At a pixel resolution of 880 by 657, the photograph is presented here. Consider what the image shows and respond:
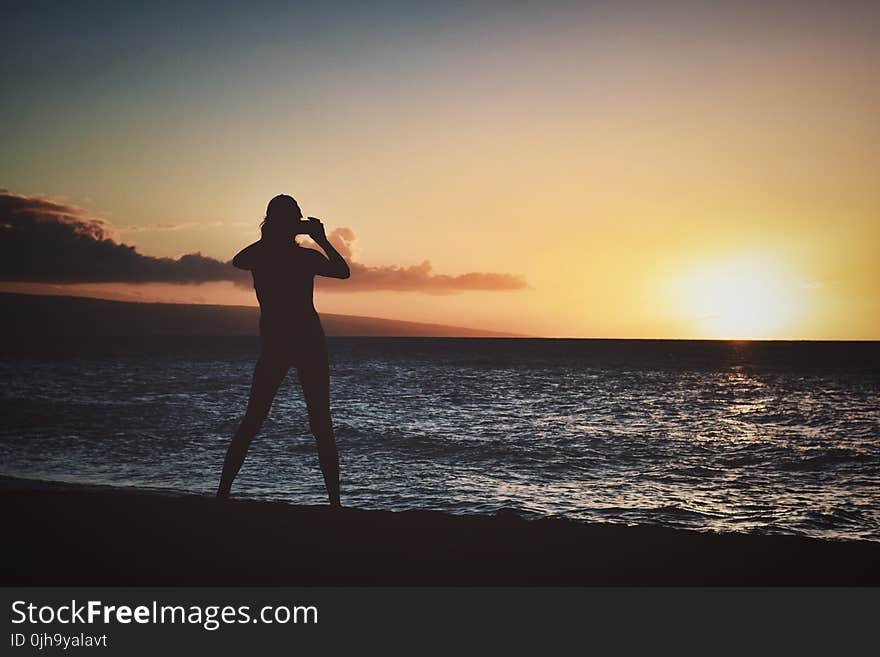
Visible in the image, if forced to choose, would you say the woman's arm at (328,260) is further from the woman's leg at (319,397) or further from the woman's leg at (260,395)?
the woman's leg at (260,395)

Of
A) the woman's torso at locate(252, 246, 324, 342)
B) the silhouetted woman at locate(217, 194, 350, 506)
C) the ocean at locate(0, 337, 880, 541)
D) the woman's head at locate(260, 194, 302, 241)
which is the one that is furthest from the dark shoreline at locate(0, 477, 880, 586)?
the ocean at locate(0, 337, 880, 541)

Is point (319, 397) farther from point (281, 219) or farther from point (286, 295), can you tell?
point (281, 219)

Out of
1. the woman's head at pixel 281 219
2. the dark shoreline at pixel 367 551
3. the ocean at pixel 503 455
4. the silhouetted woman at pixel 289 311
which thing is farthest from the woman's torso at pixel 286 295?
the ocean at pixel 503 455

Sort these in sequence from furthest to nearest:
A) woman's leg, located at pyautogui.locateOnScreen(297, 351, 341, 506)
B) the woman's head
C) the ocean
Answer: the ocean, the woman's head, woman's leg, located at pyautogui.locateOnScreen(297, 351, 341, 506)

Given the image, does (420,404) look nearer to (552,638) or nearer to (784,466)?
(784,466)

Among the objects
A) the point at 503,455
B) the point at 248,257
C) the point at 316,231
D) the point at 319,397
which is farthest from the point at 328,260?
the point at 503,455

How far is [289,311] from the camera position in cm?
566

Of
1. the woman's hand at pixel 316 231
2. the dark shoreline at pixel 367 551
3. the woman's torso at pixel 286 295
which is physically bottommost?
the dark shoreline at pixel 367 551

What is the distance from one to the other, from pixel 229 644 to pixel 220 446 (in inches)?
515

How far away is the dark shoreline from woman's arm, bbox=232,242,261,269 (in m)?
2.21

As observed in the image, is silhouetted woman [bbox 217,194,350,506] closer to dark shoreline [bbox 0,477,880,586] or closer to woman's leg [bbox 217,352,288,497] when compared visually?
woman's leg [bbox 217,352,288,497]

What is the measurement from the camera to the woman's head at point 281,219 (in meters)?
5.71

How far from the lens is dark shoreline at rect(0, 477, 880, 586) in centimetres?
434

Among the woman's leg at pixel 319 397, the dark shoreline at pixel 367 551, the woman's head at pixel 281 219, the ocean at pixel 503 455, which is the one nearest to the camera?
the dark shoreline at pixel 367 551
